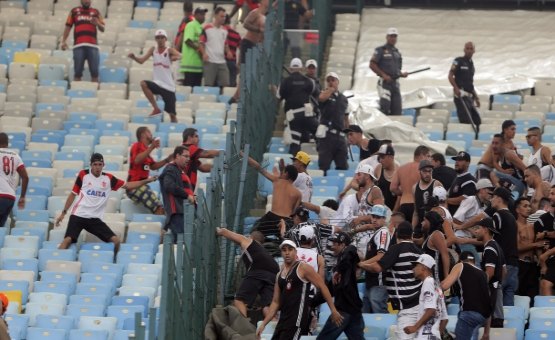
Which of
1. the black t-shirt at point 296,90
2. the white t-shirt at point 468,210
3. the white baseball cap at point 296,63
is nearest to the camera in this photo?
the white t-shirt at point 468,210

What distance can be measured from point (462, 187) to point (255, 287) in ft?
→ 9.68

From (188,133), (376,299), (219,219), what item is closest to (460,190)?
(376,299)

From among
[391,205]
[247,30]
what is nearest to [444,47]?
[247,30]

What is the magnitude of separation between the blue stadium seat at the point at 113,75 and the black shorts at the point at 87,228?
6.31 metres

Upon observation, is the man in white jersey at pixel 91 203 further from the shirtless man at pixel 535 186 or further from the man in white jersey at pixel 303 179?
the shirtless man at pixel 535 186

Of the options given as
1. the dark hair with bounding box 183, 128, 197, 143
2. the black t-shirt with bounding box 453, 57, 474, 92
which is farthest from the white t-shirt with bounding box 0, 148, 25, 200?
the black t-shirt with bounding box 453, 57, 474, 92

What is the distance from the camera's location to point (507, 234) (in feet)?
63.0

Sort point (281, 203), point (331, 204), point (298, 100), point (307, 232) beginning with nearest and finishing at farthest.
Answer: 1. point (307, 232)
2. point (281, 203)
3. point (331, 204)
4. point (298, 100)

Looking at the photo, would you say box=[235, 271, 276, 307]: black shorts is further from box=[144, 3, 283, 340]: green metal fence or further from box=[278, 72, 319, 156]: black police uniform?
box=[278, 72, 319, 156]: black police uniform

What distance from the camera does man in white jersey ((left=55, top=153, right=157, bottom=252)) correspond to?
2139 centimetres

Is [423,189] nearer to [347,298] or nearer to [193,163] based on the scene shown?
[347,298]

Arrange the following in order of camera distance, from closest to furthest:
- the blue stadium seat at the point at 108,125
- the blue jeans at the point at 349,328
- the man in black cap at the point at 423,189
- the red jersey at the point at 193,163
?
the blue jeans at the point at 349,328 < the man in black cap at the point at 423,189 < the red jersey at the point at 193,163 < the blue stadium seat at the point at 108,125

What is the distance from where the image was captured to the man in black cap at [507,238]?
19156 millimetres

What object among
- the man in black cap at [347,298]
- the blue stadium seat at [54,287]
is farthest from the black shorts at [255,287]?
the blue stadium seat at [54,287]
